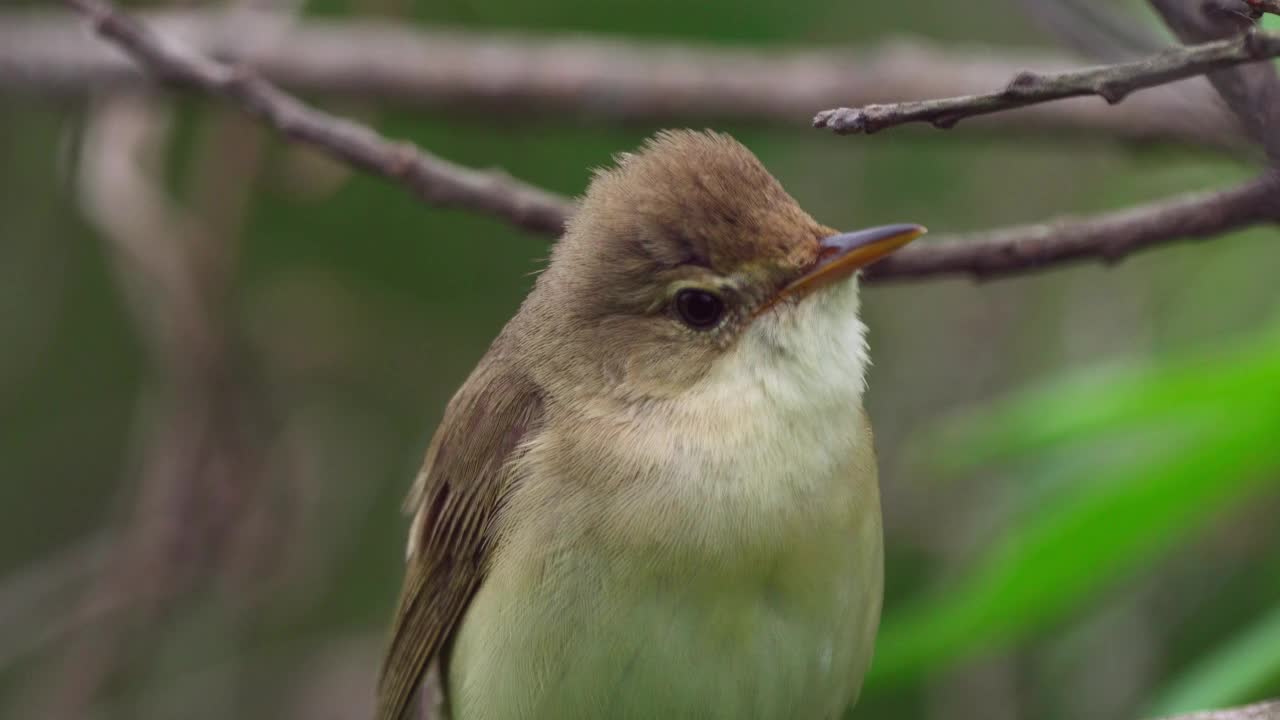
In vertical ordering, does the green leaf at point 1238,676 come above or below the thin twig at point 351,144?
below

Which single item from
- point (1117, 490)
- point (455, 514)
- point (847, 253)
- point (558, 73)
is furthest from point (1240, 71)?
point (558, 73)

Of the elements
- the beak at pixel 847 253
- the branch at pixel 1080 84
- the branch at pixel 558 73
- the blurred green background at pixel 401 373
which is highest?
the branch at pixel 1080 84

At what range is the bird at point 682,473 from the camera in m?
3.06

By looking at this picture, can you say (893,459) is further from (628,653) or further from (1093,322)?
(628,653)

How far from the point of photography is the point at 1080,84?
1.90 metres

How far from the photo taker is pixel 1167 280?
5.37 meters

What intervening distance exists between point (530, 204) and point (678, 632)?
1235 millimetres

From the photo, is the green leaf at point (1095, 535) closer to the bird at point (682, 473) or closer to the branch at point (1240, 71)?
the bird at point (682, 473)

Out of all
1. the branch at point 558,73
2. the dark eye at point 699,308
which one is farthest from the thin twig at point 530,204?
the branch at point 558,73

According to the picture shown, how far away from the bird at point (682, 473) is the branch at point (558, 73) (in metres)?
2.04

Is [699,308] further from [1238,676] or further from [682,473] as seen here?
[1238,676]

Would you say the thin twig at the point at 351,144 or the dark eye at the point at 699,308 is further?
the thin twig at the point at 351,144

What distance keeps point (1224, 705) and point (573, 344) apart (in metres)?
1.53

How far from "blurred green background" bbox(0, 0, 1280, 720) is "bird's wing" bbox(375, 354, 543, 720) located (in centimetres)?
108
